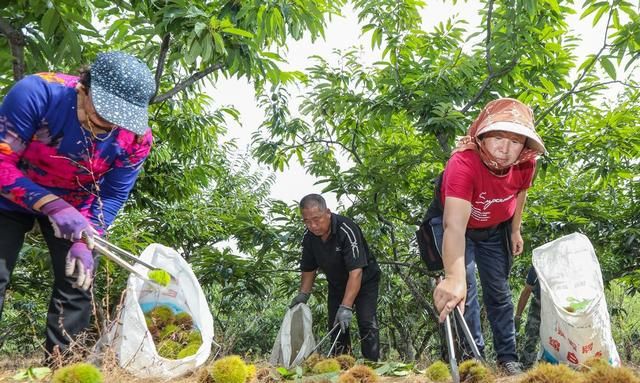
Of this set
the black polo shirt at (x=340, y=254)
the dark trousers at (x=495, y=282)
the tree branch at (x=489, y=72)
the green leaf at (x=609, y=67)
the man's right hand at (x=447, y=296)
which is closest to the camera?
the man's right hand at (x=447, y=296)

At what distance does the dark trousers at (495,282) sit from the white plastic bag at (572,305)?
19 centimetres

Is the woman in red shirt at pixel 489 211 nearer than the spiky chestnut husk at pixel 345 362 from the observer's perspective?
Yes

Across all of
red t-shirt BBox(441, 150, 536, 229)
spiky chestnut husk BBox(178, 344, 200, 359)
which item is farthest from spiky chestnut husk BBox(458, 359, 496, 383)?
spiky chestnut husk BBox(178, 344, 200, 359)

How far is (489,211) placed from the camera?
2820 millimetres

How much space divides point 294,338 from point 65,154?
2382mm

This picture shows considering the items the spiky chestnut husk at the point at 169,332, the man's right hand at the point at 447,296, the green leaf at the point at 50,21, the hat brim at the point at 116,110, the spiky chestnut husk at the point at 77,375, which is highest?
the green leaf at the point at 50,21

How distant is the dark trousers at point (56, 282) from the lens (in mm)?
2248

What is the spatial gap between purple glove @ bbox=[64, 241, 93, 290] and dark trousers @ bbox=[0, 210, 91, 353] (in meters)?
0.11

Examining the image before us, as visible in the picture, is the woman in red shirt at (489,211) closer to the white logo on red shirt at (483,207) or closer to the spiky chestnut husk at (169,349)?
the white logo on red shirt at (483,207)

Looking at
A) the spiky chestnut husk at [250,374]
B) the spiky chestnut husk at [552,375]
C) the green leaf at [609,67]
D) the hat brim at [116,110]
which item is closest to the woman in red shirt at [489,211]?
the spiky chestnut husk at [552,375]

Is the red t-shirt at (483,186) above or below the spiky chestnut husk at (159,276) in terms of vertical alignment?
above

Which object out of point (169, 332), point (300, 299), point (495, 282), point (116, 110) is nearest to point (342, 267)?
point (300, 299)

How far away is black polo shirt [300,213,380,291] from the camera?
13.4 ft

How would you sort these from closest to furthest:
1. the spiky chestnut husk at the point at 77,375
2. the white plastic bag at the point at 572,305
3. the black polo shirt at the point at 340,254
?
the spiky chestnut husk at the point at 77,375 → the white plastic bag at the point at 572,305 → the black polo shirt at the point at 340,254
